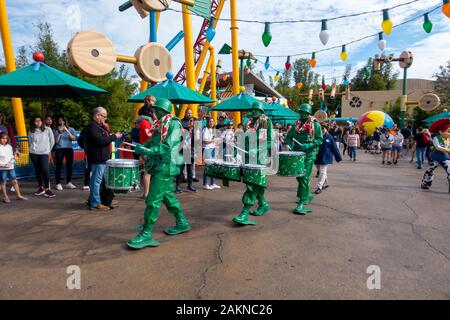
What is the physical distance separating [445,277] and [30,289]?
415 centimetres

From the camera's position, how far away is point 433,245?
416cm

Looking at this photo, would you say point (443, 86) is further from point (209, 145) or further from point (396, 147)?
point (209, 145)

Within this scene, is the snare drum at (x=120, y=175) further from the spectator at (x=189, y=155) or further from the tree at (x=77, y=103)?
the tree at (x=77, y=103)

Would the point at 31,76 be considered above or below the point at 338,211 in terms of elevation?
above

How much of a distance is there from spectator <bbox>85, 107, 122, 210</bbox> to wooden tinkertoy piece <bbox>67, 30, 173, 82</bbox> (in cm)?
160

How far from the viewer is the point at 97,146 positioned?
17.3 ft

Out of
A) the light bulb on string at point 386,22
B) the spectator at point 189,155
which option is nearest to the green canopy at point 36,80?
the spectator at point 189,155

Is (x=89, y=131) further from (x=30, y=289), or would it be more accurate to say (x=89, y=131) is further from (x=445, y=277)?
(x=445, y=277)

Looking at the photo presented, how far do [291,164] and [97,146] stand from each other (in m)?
3.29

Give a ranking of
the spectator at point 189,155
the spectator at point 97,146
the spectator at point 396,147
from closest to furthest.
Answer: the spectator at point 97,146, the spectator at point 189,155, the spectator at point 396,147

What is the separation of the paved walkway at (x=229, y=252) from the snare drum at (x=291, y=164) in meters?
0.80

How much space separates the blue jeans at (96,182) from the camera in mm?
5418
